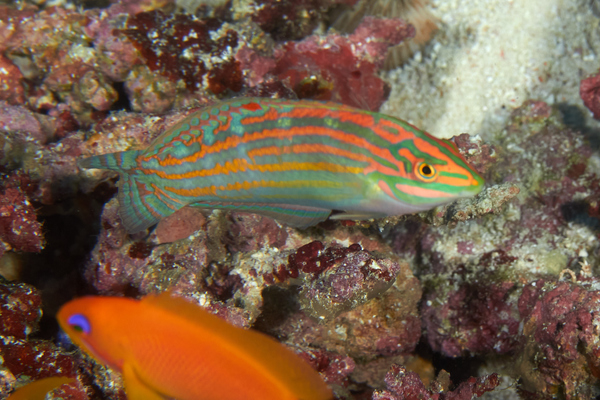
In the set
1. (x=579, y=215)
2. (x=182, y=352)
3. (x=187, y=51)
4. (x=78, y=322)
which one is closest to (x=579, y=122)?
(x=579, y=215)

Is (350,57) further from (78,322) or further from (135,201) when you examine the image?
(78,322)

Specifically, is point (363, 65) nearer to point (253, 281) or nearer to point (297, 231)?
point (297, 231)

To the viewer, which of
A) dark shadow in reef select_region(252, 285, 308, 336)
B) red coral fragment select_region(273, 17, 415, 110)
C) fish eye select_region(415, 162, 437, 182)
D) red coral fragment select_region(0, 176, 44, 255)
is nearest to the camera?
fish eye select_region(415, 162, 437, 182)

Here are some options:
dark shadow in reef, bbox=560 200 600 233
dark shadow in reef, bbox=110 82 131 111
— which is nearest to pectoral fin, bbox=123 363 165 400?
dark shadow in reef, bbox=110 82 131 111

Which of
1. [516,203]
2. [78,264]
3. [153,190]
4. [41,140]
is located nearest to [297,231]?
[153,190]

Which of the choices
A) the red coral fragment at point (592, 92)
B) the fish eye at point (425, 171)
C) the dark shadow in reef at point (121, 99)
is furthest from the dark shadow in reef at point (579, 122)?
the dark shadow in reef at point (121, 99)

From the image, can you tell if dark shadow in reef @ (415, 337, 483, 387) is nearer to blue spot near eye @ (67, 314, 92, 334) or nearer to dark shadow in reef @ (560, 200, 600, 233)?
dark shadow in reef @ (560, 200, 600, 233)
